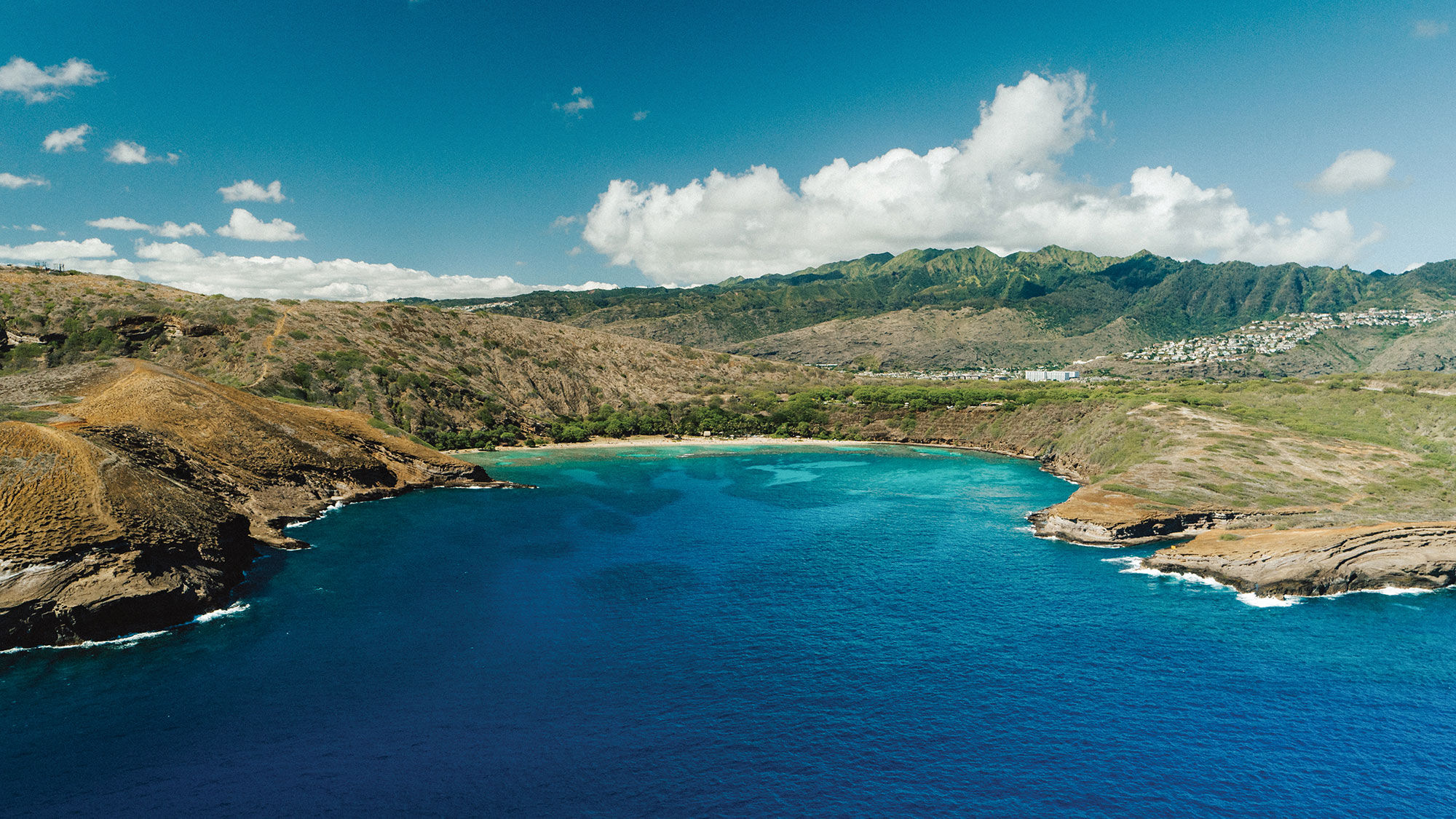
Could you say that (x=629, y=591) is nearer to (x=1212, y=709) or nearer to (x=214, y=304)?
(x=1212, y=709)

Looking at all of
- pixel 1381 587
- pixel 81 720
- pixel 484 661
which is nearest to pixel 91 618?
pixel 81 720

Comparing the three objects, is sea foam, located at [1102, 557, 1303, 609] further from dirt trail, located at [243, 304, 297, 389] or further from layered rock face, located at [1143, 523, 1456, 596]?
dirt trail, located at [243, 304, 297, 389]

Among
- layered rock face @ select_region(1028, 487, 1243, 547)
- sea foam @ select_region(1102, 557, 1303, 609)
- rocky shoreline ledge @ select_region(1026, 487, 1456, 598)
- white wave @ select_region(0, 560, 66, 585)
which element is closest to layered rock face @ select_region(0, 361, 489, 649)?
white wave @ select_region(0, 560, 66, 585)

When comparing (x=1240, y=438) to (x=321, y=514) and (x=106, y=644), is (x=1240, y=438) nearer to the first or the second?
(x=321, y=514)

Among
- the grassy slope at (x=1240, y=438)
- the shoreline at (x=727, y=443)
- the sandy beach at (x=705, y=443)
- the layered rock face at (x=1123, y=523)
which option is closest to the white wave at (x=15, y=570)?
the layered rock face at (x=1123, y=523)

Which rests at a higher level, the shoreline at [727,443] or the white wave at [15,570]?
the white wave at [15,570]

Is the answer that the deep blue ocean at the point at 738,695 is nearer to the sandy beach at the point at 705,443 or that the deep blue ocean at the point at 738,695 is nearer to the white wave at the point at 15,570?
the white wave at the point at 15,570
